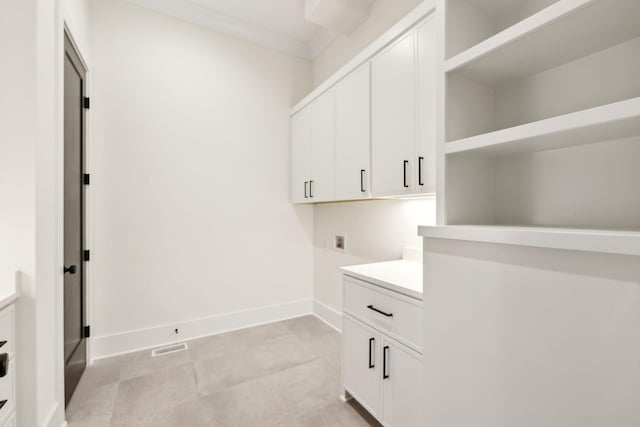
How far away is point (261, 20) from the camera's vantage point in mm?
2838

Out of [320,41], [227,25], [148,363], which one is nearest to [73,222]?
[148,363]

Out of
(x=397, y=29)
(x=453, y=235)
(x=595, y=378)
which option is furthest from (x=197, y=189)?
(x=595, y=378)

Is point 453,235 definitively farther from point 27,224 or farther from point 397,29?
point 27,224

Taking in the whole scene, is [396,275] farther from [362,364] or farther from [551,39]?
[551,39]

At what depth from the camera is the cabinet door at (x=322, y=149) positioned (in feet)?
7.86

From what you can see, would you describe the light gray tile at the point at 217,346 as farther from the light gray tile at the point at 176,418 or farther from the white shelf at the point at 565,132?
the white shelf at the point at 565,132

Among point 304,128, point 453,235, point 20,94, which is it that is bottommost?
point 453,235

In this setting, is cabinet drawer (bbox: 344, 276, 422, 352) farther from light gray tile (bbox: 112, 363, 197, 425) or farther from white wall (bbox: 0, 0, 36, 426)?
white wall (bbox: 0, 0, 36, 426)

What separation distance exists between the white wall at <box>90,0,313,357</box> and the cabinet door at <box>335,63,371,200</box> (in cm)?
105

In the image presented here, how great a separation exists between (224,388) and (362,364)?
0.99 metres

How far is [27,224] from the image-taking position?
1255mm

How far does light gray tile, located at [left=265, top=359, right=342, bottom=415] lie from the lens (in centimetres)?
177

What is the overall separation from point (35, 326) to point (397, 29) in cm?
233

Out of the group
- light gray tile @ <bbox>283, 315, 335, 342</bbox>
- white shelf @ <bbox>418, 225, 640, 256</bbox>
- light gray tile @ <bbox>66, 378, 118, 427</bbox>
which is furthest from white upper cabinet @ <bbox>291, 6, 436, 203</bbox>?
light gray tile @ <bbox>66, 378, 118, 427</bbox>
